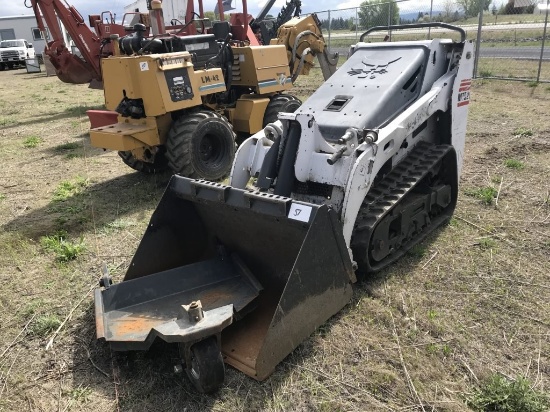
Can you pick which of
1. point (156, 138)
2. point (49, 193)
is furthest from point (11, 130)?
point (156, 138)

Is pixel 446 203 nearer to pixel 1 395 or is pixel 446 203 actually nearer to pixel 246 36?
pixel 1 395

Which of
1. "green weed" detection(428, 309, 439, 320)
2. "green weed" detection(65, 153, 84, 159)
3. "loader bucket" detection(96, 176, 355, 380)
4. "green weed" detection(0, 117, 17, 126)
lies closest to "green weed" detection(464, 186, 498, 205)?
"green weed" detection(428, 309, 439, 320)

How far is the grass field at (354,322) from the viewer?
2.82 metres

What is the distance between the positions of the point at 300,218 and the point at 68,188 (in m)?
4.89

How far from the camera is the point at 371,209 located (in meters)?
3.72

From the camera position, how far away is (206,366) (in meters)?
2.72

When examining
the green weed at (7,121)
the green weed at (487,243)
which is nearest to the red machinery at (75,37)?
the green weed at (7,121)

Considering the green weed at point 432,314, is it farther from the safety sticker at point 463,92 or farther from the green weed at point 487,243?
the safety sticker at point 463,92

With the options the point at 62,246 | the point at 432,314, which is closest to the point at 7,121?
the point at 62,246

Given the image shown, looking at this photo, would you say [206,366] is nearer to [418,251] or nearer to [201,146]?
[418,251]

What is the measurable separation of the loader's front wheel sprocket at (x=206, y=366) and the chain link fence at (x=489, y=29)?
12201 mm

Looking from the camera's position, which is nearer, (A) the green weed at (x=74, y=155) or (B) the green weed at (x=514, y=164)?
(B) the green weed at (x=514, y=164)

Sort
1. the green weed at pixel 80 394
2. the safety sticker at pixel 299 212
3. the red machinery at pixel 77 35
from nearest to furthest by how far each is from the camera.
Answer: the green weed at pixel 80 394
the safety sticker at pixel 299 212
the red machinery at pixel 77 35

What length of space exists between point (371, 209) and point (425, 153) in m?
1.06
